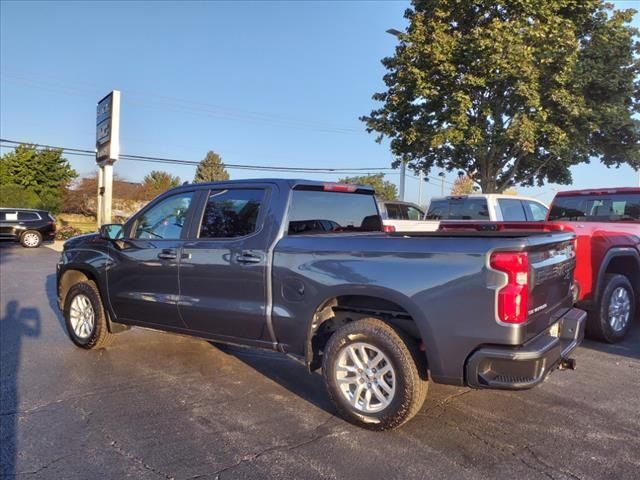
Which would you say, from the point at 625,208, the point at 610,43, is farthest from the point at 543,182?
the point at 625,208

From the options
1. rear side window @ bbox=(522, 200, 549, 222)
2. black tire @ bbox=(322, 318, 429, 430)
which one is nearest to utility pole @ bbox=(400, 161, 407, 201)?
rear side window @ bbox=(522, 200, 549, 222)

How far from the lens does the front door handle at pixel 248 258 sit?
13.9ft

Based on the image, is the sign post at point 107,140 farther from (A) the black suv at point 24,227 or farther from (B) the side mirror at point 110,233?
(B) the side mirror at point 110,233

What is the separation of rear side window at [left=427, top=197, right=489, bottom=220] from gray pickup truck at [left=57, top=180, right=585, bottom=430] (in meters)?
6.08

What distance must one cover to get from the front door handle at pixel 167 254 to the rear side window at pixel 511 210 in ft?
25.5

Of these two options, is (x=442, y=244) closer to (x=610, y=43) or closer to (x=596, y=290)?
(x=596, y=290)

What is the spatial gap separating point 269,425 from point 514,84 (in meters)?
13.0

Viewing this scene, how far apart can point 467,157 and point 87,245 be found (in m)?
14.4

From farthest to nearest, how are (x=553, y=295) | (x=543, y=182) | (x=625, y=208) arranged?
(x=543, y=182) < (x=625, y=208) < (x=553, y=295)

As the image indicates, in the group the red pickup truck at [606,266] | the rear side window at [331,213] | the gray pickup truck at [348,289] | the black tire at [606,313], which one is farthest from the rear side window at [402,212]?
the gray pickup truck at [348,289]

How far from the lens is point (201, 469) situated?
3205mm

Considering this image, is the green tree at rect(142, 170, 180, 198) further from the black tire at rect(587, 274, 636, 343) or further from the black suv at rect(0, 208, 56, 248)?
the black tire at rect(587, 274, 636, 343)

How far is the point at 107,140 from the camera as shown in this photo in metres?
18.1

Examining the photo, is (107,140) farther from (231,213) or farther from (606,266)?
(606,266)
